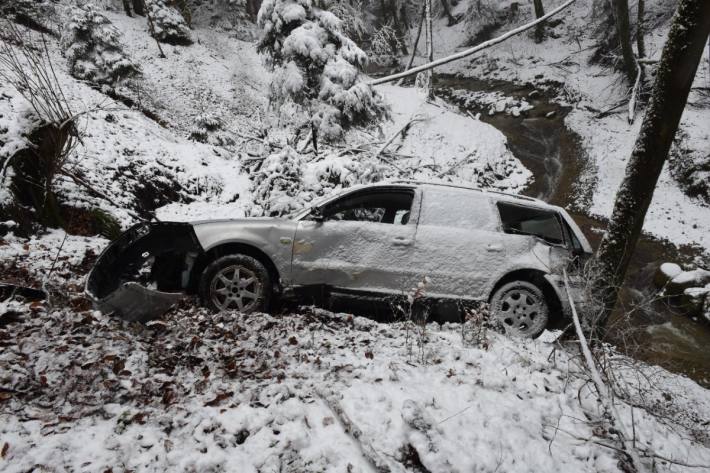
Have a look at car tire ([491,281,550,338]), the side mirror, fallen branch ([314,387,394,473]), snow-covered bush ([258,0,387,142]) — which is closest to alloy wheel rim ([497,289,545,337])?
car tire ([491,281,550,338])

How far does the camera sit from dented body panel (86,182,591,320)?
4.30 m

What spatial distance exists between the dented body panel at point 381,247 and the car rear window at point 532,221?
A: 3 centimetres

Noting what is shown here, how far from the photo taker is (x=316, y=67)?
27.8ft

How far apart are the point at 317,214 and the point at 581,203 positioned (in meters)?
12.1

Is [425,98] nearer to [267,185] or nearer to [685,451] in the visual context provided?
[267,185]

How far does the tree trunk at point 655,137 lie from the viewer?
14.0 feet

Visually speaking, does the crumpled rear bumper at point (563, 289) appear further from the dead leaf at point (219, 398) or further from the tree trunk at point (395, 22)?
the tree trunk at point (395, 22)

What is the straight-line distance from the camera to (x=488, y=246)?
4.54 meters

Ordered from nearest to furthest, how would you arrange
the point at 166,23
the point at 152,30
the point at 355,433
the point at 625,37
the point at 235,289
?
1. the point at 355,433
2. the point at 235,289
3. the point at 625,37
4. the point at 152,30
5. the point at 166,23

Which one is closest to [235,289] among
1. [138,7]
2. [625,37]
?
[625,37]

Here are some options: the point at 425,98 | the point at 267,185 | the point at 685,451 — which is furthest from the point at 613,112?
the point at 685,451

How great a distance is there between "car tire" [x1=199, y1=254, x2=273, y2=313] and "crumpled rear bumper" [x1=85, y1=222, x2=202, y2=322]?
0.87 feet

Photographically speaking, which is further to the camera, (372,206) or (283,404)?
(372,206)

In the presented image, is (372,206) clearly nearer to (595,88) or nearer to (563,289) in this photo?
(563,289)
